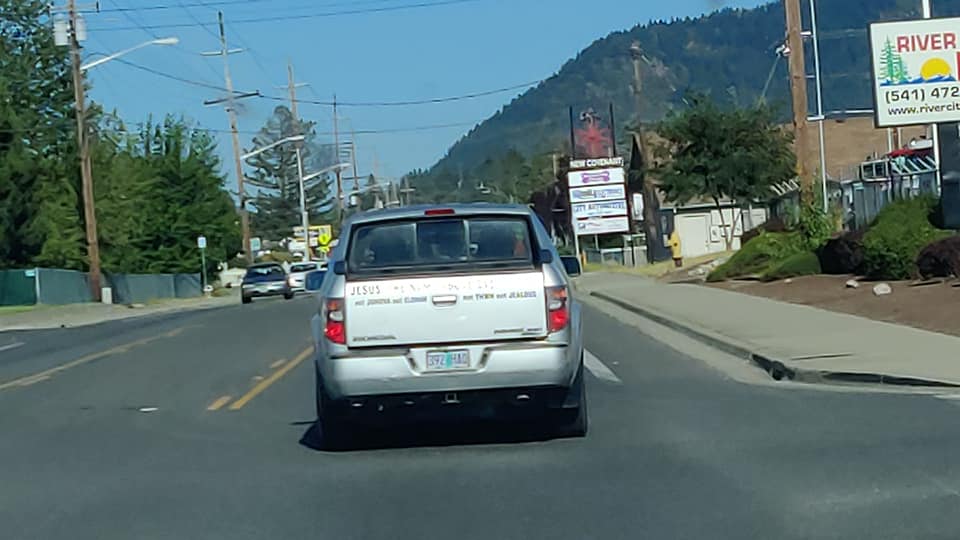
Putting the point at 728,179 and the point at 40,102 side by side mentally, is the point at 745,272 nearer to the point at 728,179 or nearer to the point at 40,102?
the point at 728,179

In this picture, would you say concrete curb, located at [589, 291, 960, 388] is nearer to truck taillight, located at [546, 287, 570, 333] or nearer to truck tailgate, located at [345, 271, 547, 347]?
A: truck taillight, located at [546, 287, 570, 333]

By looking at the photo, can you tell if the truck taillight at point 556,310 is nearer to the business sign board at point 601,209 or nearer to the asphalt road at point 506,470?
the asphalt road at point 506,470

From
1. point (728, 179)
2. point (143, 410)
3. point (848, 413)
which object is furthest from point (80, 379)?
point (728, 179)

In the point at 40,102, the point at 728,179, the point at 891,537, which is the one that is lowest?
the point at 891,537

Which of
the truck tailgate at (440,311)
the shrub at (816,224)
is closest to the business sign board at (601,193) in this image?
the shrub at (816,224)

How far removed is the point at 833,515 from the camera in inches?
348

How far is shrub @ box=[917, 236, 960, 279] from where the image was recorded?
24.9m

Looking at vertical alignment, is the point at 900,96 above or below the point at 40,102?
below

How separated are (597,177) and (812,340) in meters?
46.6

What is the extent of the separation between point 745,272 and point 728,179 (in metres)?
13.7

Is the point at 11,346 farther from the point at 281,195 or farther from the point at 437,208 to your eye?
the point at 281,195

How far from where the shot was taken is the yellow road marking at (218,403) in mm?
15859

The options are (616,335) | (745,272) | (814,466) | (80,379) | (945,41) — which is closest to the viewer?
(814,466)

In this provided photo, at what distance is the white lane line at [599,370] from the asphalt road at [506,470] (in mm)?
197
